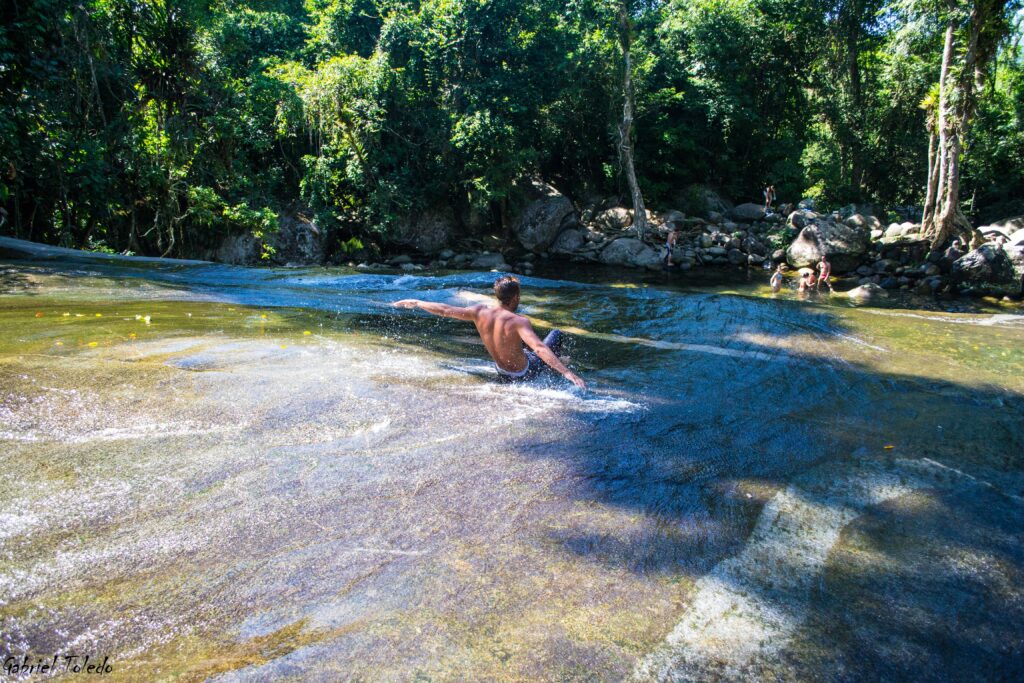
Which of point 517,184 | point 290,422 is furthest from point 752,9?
point 290,422

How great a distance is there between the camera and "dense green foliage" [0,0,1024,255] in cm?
1270

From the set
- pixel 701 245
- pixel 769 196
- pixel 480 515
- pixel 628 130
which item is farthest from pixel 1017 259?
pixel 480 515

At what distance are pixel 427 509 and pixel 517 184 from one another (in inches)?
806

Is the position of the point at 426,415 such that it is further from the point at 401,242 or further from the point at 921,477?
the point at 401,242

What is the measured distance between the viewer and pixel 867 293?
1633 centimetres

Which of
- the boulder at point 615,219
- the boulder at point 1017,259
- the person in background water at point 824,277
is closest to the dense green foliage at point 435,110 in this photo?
the boulder at point 615,219

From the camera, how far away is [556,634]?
2.52 metres

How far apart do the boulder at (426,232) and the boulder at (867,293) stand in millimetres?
13333

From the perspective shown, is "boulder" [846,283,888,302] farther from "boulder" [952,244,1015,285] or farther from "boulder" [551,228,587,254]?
"boulder" [551,228,587,254]

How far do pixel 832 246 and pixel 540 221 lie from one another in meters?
9.74

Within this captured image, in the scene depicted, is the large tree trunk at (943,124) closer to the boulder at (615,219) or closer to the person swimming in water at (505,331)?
the boulder at (615,219)

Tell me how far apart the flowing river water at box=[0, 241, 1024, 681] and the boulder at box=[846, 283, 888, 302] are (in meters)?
10.3

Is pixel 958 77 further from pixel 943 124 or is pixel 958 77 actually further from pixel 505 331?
pixel 505 331
